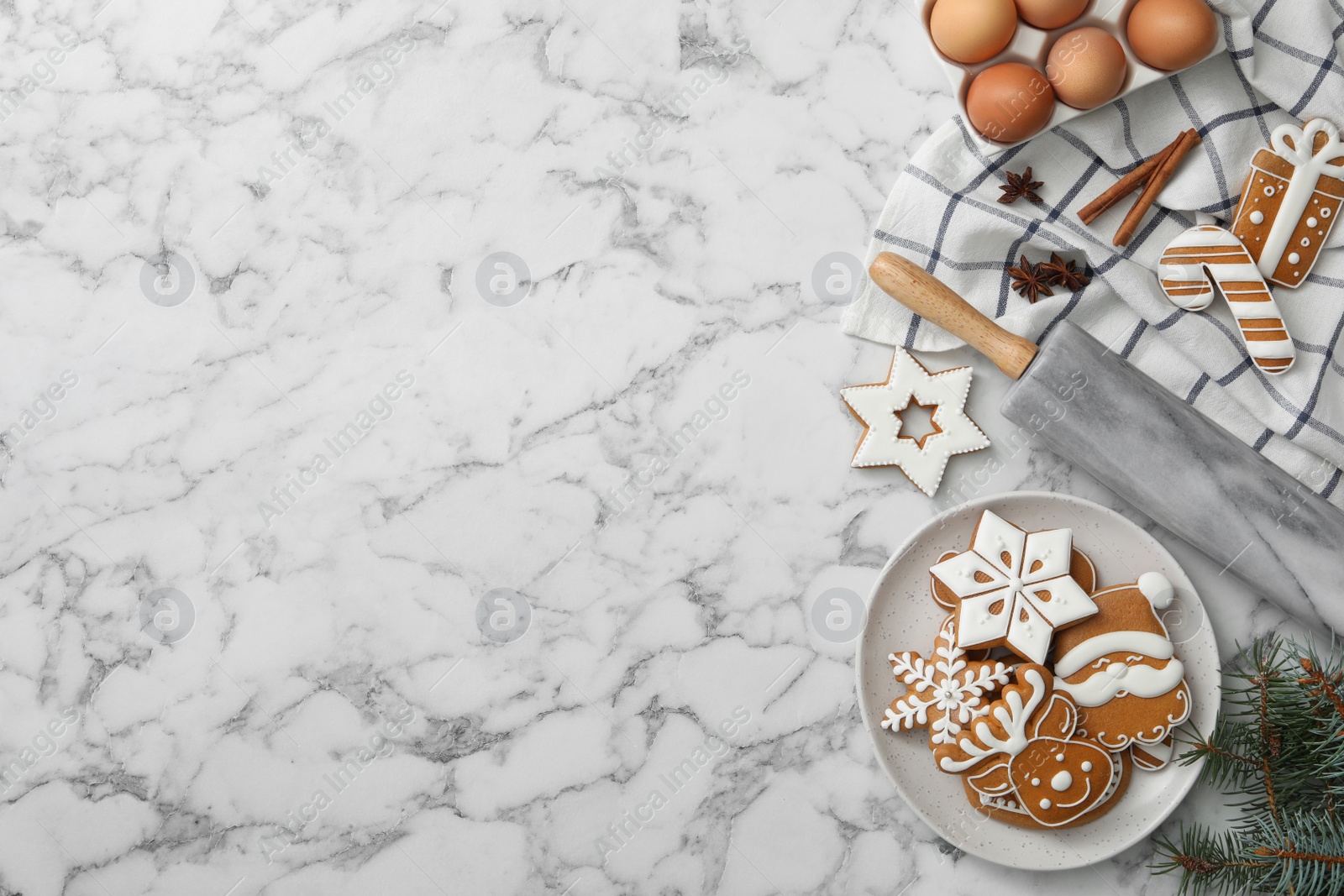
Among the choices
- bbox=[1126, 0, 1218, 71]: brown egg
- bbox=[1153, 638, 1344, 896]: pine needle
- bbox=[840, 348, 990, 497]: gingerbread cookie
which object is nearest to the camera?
bbox=[1153, 638, 1344, 896]: pine needle

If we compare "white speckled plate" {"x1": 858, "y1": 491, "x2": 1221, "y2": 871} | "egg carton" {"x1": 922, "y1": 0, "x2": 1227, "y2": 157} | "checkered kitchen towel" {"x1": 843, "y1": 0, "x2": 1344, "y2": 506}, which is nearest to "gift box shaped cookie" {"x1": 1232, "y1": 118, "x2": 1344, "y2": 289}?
"checkered kitchen towel" {"x1": 843, "y1": 0, "x2": 1344, "y2": 506}

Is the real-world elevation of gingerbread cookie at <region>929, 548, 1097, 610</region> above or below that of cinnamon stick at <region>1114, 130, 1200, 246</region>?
below

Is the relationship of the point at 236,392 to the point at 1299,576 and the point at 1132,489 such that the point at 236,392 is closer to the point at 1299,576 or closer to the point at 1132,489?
the point at 1132,489

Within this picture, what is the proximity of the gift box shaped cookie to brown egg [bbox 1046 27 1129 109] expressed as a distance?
23 centimetres

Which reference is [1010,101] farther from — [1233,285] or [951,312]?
[1233,285]

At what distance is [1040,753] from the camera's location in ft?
3.76

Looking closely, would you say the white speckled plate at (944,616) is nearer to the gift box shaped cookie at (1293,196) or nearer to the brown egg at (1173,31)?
the gift box shaped cookie at (1293,196)

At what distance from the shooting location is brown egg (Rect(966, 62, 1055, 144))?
112cm

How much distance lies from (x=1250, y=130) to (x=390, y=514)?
1306 mm

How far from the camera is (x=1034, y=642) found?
1158mm

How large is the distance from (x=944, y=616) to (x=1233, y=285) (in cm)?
58

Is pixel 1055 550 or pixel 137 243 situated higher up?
pixel 137 243

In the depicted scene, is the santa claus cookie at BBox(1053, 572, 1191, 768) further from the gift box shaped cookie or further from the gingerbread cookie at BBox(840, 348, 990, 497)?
the gift box shaped cookie

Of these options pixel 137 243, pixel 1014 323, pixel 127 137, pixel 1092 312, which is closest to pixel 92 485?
pixel 137 243
